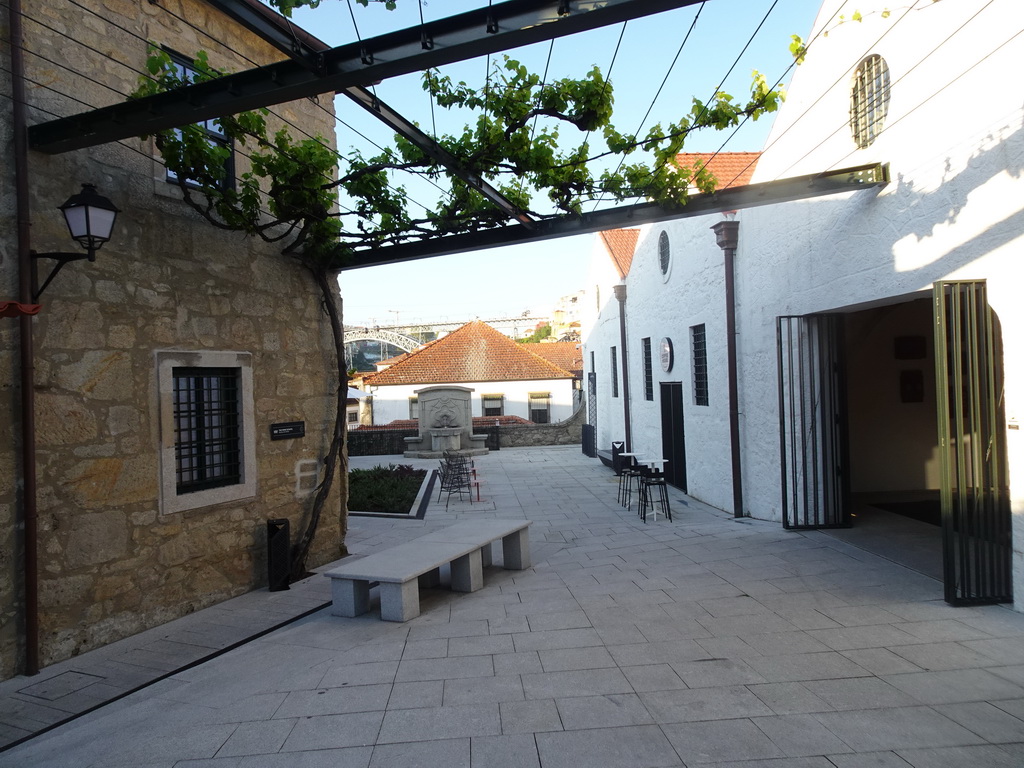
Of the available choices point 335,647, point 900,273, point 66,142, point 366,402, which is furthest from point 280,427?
point 366,402

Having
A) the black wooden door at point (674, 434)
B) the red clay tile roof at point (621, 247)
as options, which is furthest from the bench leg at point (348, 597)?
the red clay tile roof at point (621, 247)

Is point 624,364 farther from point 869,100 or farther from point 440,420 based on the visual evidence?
point 869,100

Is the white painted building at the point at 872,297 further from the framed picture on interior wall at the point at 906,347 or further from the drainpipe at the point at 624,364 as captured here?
the drainpipe at the point at 624,364

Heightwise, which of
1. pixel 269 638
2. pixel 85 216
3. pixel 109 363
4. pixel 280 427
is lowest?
pixel 269 638

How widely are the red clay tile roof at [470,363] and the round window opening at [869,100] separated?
81.5ft

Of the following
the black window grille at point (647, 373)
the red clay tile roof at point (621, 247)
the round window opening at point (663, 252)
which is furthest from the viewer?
the red clay tile roof at point (621, 247)

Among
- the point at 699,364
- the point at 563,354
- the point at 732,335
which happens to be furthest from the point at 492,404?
the point at 732,335

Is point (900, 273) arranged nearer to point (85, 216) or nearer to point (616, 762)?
point (616, 762)

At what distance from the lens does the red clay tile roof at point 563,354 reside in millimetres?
40094

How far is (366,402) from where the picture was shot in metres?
36.9

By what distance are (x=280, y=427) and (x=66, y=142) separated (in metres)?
3.31

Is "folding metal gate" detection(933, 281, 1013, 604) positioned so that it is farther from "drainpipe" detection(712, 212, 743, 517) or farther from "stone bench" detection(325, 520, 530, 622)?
"drainpipe" detection(712, 212, 743, 517)

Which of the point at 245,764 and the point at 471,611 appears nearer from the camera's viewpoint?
the point at 245,764

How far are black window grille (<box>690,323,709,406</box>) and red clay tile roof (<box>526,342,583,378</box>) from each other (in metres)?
27.0
